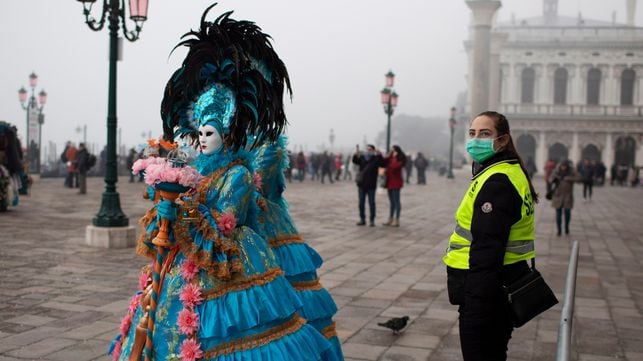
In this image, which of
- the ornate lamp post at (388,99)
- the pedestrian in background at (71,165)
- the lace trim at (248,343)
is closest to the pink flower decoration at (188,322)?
the lace trim at (248,343)

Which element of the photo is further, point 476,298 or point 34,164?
point 34,164

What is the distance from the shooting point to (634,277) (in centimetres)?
853

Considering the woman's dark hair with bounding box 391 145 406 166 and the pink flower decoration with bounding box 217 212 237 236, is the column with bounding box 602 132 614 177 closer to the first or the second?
the woman's dark hair with bounding box 391 145 406 166

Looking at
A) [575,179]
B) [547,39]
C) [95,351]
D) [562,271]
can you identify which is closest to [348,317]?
[95,351]

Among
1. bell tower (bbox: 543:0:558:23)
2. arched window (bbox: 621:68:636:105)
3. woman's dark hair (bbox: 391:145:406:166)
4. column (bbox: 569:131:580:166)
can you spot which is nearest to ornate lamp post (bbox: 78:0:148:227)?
woman's dark hair (bbox: 391:145:406:166)

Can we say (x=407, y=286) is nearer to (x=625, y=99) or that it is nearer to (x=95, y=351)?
(x=95, y=351)

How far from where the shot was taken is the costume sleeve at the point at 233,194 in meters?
3.20

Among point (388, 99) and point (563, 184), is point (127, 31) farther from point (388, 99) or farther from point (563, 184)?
point (388, 99)

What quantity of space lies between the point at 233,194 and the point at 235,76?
66cm

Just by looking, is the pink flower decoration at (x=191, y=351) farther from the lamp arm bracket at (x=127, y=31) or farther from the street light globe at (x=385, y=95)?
the street light globe at (x=385, y=95)

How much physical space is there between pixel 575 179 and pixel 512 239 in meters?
9.96

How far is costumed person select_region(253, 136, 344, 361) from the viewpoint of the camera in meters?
4.17

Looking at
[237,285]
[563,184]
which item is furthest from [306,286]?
[563,184]

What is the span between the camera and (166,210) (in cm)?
299
